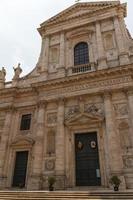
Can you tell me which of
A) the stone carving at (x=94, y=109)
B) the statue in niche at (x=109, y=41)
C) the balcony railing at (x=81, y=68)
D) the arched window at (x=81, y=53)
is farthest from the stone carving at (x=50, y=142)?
the statue in niche at (x=109, y=41)

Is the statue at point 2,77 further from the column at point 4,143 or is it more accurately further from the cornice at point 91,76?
the cornice at point 91,76

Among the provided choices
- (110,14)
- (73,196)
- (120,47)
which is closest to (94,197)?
(73,196)

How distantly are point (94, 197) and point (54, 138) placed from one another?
6.84 metres

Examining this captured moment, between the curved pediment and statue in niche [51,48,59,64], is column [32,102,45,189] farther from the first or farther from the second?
statue in niche [51,48,59,64]

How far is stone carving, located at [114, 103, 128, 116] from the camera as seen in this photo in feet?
44.6

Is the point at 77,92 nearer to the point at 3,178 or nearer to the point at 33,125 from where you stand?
the point at 33,125

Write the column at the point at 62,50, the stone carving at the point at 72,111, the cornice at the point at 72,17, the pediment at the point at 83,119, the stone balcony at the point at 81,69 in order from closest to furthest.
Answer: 1. the pediment at the point at 83,119
2. the stone carving at the point at 72,111
3. the stone balcony at the point at 81,69
4. the column at the point at 62,50
5. the cornice at the point at 72,17

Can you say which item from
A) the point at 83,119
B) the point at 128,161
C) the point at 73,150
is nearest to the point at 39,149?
the point at 73,150

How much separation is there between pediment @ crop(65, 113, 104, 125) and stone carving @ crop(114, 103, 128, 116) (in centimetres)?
114

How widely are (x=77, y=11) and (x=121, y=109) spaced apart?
36.9 feet

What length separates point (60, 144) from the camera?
45.6ft

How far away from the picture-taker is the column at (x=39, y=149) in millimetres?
13246

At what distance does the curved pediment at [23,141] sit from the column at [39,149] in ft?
1.97

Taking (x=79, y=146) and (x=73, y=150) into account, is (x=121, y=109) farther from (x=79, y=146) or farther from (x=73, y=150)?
(x=73, y=150)
